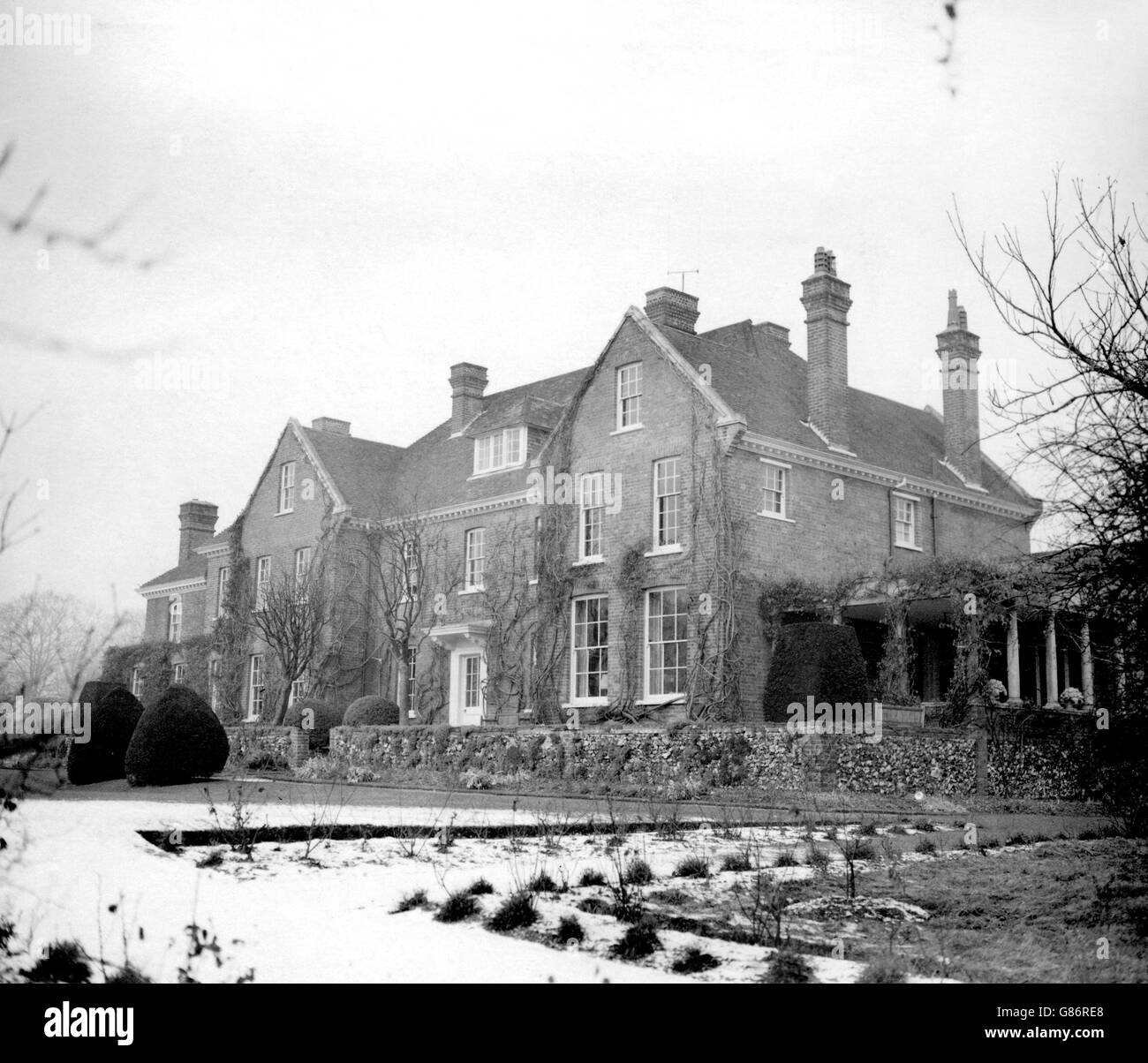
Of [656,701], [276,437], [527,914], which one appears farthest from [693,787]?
[276,437]

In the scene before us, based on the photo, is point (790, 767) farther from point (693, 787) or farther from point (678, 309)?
point (678, 309)

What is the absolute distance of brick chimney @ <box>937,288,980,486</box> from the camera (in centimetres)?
3192

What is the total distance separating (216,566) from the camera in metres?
42.4

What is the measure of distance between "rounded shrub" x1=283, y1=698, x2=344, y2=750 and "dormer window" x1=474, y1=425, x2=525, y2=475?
7.85 meters

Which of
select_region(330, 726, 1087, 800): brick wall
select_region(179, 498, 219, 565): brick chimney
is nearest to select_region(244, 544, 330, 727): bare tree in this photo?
select_region(330, 726, 1087, 800): brick wall

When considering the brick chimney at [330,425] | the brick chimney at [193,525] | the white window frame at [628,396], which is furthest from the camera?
the brick chimney at [193,525]

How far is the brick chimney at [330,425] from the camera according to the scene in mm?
43344

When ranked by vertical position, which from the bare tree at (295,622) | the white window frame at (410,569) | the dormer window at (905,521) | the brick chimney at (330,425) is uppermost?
the brick chimney at (330,425)

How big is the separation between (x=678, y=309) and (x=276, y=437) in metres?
16.9

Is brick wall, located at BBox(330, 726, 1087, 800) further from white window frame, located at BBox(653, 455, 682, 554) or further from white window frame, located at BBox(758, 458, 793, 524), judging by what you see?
white window frame, located at BBox(758, 458, 793, 524)

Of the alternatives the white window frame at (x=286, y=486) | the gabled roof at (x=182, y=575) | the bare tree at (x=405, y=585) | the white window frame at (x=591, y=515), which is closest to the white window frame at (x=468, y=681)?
the bare tree at (x=405, y=585)

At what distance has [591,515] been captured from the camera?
28672mm

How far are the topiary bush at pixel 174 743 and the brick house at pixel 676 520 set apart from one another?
9.25 metres

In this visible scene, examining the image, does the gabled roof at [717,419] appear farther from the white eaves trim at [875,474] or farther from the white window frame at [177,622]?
the white window frame at [177,622]
